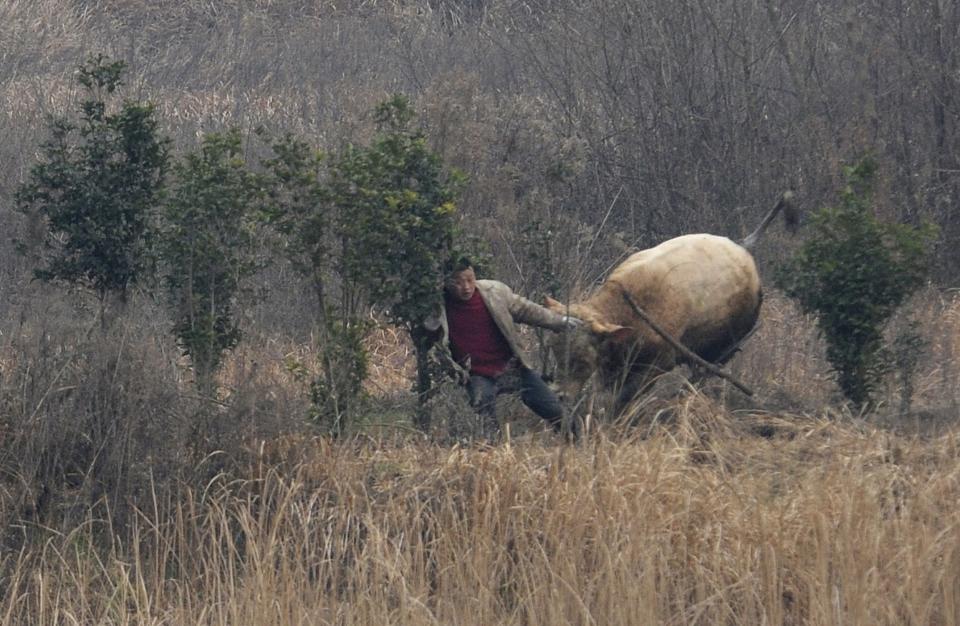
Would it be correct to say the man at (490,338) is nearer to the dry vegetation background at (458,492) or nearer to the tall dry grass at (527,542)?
the dry vegetation background at (458,492)

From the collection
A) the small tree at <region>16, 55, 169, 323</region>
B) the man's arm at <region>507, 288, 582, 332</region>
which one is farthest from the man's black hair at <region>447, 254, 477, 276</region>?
the small tree at <region>16, 55, 169, 323</region>

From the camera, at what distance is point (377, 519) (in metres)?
6.67

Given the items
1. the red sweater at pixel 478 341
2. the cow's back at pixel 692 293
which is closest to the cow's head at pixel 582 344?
the cow's back at pixel 692 293

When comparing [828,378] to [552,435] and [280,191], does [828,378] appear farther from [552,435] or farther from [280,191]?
[280,191]

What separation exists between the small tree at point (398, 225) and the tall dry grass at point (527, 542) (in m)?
1.09

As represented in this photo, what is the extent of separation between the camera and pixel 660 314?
29.3 feet

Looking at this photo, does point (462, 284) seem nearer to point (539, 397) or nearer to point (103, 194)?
point (539, 397)

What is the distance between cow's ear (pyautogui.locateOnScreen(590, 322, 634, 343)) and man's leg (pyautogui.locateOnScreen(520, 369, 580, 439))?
1.63 ft

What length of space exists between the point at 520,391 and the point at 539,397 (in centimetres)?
13

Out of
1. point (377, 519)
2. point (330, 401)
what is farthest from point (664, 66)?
point (377, 519)

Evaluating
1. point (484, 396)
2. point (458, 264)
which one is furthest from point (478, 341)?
point (458, 264)

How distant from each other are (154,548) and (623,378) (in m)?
3.15

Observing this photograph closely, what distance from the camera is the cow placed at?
8633 mm

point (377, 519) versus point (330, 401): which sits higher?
point (330, 401)
